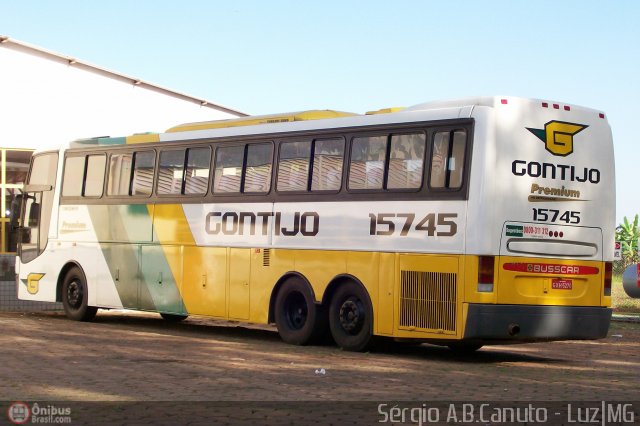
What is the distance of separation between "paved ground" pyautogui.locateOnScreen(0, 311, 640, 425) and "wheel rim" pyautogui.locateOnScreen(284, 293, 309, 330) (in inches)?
15.2

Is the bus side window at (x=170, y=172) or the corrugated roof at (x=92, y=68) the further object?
the corrugated roof at (x=92, y=68)

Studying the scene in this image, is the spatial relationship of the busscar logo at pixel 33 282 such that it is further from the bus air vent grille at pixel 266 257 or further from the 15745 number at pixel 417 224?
the 15745 number at pixel 417 224

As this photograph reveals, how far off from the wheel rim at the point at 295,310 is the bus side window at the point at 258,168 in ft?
5.67

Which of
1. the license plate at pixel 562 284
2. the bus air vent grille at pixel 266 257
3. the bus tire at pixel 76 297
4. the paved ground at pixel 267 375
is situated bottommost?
the paved ground at pixel 267 375

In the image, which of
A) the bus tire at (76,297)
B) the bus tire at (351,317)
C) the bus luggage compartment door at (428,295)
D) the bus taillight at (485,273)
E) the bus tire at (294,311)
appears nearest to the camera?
the bus taillight at (485,273)

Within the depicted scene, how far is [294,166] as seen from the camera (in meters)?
18.4

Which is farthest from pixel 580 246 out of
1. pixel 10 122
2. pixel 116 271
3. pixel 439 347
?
pixel 10 122

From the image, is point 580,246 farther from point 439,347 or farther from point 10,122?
point 10,122

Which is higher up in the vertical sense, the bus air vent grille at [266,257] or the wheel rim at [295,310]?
the bus air vent grille at [266,257]

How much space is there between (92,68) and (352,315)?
16700mm

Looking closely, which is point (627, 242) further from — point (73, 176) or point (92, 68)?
point (73, 176)

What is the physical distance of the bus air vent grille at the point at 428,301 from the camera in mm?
15742

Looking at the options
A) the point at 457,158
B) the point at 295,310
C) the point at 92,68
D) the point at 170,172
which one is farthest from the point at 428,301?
the point at 92,68

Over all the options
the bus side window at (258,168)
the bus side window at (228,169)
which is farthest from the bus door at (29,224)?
the bus side window at (258,168)
